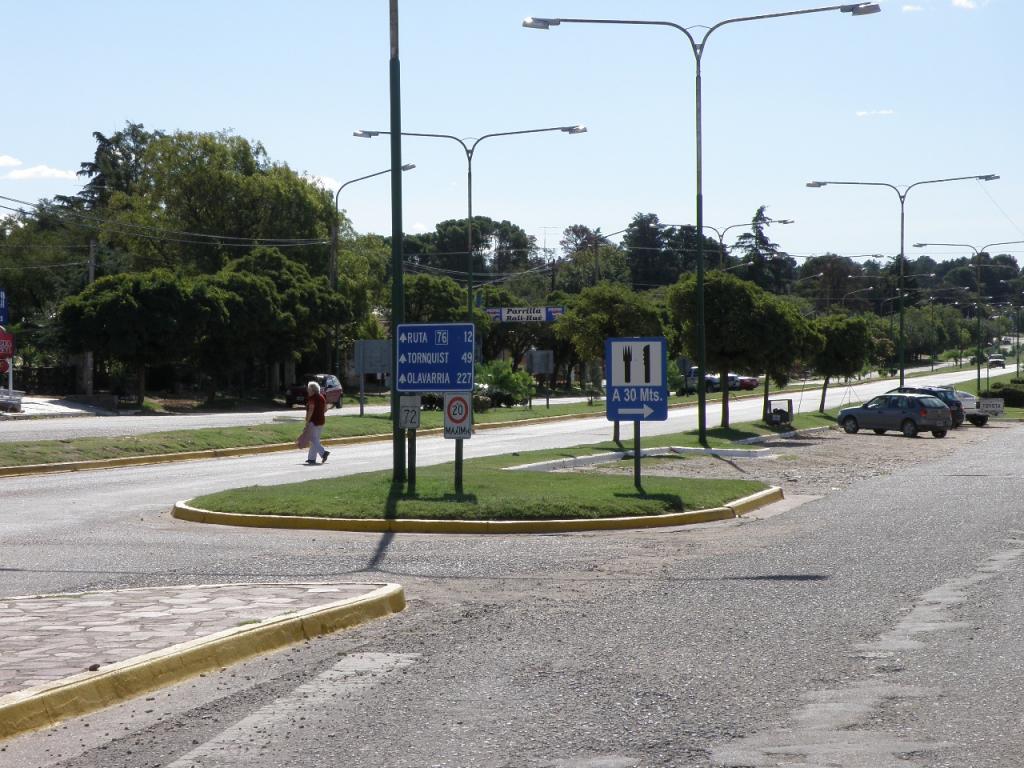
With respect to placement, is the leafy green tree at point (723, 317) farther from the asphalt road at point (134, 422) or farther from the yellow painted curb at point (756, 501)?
the yellow painted curb at point (756, 501)

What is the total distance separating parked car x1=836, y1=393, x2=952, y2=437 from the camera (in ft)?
142

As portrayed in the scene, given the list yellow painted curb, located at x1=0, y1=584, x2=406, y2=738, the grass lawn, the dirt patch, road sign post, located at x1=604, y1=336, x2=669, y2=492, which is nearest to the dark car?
the dirt patch

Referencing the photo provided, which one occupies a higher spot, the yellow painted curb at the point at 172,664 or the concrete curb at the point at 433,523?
the yellow painted curb at the point at 172,664

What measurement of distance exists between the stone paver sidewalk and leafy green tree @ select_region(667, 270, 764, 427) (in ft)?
99.7

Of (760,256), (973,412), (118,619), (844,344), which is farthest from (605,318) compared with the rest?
(760,256)

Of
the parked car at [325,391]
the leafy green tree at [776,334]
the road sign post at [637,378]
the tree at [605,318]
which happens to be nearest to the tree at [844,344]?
the leafy green tree at [776,334]

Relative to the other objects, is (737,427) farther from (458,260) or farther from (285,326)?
(458,260)

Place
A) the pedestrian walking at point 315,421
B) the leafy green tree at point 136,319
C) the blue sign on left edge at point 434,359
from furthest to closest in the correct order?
the leafy green tree at point 136,319 < the pedestrian walking at point 315,421 < the blue sign on left edge at point 434,359

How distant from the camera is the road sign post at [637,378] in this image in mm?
18906

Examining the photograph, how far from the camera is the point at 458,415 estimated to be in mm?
17344

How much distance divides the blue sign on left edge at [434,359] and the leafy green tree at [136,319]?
117ft

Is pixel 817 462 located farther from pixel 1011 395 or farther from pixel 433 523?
pixel 1011 395

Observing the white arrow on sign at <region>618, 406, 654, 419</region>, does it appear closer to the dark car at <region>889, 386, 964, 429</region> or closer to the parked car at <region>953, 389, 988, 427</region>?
the dark car at <region>889, 386, 964, 429</region>

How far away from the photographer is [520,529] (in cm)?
1553
